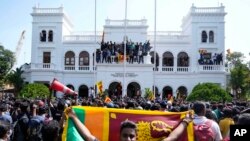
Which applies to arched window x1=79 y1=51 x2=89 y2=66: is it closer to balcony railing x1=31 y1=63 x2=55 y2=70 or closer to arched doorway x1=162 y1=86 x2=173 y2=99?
balcony railing x1=31 y1=63 x2=55 y2=70

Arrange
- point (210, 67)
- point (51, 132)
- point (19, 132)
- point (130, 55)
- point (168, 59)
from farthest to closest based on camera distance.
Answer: point (168, 59), point (210, 67), point (130, 55), point (19, 132), point (51, 132)

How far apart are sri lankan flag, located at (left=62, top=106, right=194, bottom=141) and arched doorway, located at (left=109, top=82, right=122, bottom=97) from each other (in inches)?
1440

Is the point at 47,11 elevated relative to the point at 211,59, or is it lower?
elevated

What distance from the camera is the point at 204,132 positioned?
599 cm

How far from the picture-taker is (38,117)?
7.52 m

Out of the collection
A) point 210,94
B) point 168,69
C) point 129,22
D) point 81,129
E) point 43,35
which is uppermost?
point 129,22

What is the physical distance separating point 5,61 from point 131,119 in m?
48.6

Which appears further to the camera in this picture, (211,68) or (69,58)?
(69,58)

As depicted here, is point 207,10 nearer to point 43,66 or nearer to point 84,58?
point 84,58

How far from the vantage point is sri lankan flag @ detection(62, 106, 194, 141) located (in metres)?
5.11

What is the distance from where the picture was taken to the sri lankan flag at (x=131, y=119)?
5.11m

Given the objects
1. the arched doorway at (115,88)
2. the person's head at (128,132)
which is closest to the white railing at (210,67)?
the arched doorway at (115,88)

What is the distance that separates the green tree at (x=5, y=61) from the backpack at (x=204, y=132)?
43944 mm

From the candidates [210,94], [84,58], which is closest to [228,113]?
[210,94]
